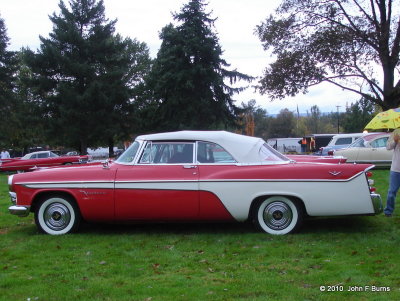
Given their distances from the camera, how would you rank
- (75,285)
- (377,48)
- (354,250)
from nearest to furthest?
(75,285)
(354,250)
(377,48)

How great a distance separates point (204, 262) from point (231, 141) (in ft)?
6.93

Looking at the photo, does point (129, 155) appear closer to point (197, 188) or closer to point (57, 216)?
point (197, 188)

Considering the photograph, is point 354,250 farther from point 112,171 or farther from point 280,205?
point 112,171

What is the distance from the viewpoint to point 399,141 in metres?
7.36

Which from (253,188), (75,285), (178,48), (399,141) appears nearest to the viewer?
(75,285)

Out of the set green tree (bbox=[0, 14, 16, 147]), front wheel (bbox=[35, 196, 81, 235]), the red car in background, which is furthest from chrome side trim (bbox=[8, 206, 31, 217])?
green tree (bbox=[0, 14, 16, 147])

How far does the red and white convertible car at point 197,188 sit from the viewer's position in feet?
20.5

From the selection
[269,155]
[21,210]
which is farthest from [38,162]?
[269,155]

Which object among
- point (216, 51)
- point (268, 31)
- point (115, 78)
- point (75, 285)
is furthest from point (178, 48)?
point (75, 285)

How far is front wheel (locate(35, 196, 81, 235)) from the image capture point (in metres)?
6.79

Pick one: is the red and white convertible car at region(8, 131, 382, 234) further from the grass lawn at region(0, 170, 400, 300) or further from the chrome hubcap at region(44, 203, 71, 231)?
the grass lawn at region(0, 170, 400, 300)

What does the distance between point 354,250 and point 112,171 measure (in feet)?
11.3

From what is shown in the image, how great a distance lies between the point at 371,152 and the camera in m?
17.7

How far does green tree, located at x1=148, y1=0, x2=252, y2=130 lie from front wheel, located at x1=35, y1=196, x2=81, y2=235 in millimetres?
27100
